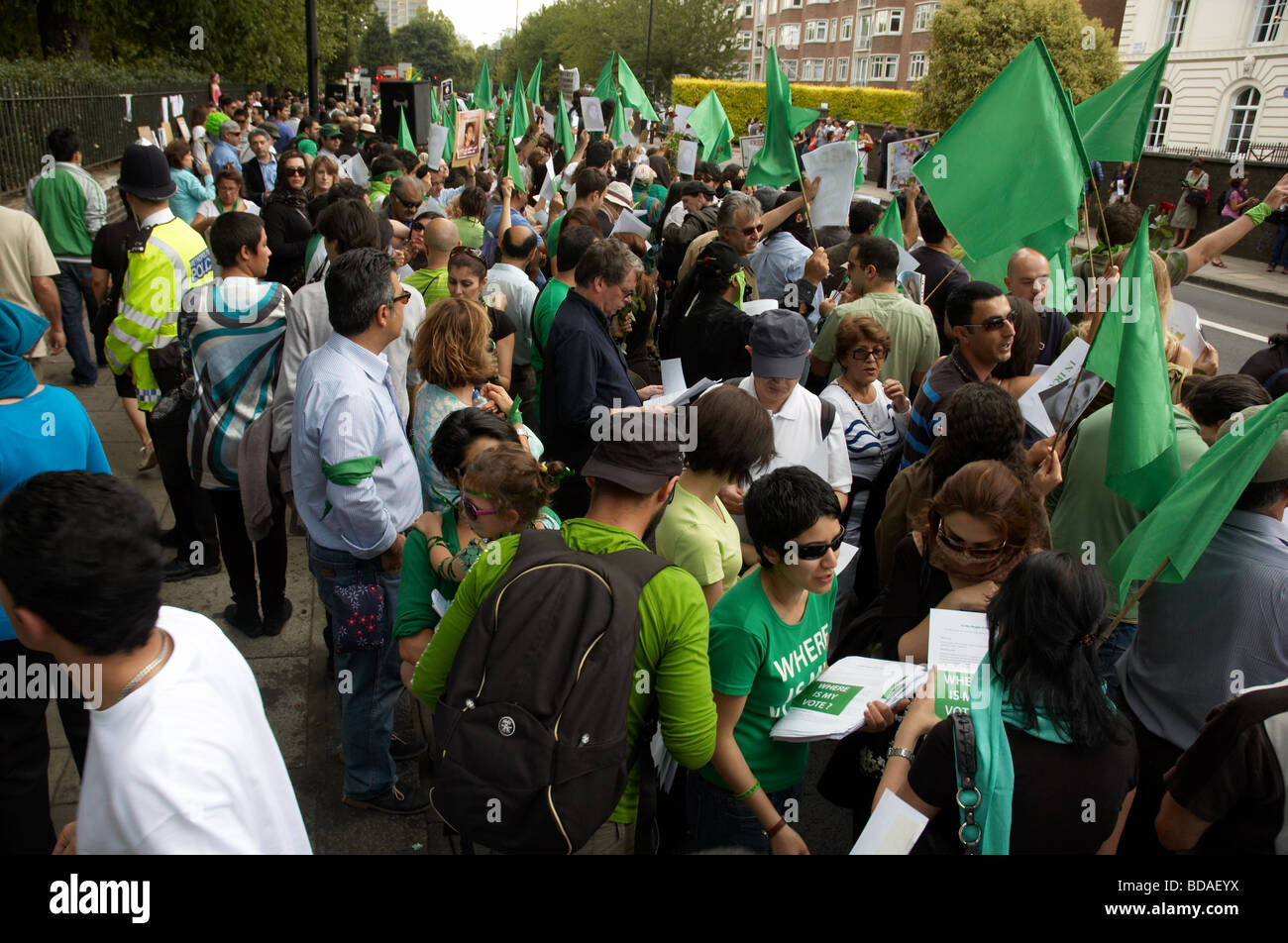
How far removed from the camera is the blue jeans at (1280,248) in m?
19.0

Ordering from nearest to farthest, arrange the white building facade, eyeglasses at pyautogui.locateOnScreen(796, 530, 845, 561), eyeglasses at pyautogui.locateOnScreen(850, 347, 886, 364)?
eyeglasses at pyautogui.locateOnScreen(796, 530, 845, 561)
eyeglasses at pyautogui.locateOnScreen(850, 347, 886, 364)
the white building facade

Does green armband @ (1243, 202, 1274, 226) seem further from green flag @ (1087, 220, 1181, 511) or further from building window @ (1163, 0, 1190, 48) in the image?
building window @ (1163, 0, 1190, 48)

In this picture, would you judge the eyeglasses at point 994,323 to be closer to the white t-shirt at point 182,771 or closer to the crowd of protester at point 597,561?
the crowd of protester at point 597,561

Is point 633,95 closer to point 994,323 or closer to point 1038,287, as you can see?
point 1038,287

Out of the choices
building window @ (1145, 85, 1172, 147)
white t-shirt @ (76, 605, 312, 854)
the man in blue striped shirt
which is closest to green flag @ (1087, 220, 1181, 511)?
the man in blue striped shirt

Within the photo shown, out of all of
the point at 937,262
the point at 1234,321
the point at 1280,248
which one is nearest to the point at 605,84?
the point at 937,262

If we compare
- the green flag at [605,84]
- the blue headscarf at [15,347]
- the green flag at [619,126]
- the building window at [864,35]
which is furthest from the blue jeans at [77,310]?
the building window at [864,35]

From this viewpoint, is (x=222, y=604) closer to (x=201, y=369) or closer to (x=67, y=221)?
(x=201, y=369)

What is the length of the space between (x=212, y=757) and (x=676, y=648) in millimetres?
940

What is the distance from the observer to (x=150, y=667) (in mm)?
1641

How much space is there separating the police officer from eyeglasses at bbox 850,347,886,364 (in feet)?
10.7

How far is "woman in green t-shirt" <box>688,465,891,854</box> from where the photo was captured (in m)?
2.41

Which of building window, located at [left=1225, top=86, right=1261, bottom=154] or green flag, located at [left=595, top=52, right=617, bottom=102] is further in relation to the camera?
building window, located at [left=1225, top=86, right=1261, bottom=154]

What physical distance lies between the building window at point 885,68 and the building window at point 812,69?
322 inches
